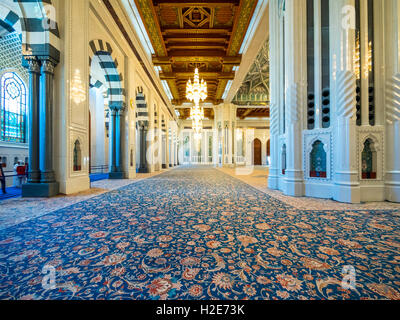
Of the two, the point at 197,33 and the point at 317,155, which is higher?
the point at 197,33

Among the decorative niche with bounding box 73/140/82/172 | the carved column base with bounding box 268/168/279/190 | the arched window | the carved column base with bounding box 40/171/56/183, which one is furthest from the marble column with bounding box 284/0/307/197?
the arched window

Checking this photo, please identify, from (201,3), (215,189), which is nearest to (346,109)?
(215,189)

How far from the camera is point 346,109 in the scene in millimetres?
3270

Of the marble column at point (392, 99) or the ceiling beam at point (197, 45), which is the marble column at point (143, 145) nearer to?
the ceiling beam at point (197, 45)

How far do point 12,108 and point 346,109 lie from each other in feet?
40.3

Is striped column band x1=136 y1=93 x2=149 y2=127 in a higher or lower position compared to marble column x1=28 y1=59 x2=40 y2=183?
higher

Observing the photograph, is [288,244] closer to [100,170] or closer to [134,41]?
[134,41]

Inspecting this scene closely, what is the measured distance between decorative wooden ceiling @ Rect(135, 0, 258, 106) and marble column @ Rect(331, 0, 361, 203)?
3.51m

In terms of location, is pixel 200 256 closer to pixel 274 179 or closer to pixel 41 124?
pixel 274 179

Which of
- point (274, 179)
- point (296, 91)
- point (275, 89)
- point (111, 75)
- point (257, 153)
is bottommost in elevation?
point (274, 179)

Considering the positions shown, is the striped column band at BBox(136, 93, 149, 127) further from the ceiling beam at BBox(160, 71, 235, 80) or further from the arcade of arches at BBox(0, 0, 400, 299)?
the ceiling beam at BBox(160, 71, 235, 80)

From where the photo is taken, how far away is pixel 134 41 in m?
7.04

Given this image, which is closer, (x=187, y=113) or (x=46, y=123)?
(x=46, y=123)

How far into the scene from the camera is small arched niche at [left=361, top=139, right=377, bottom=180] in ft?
11.2
